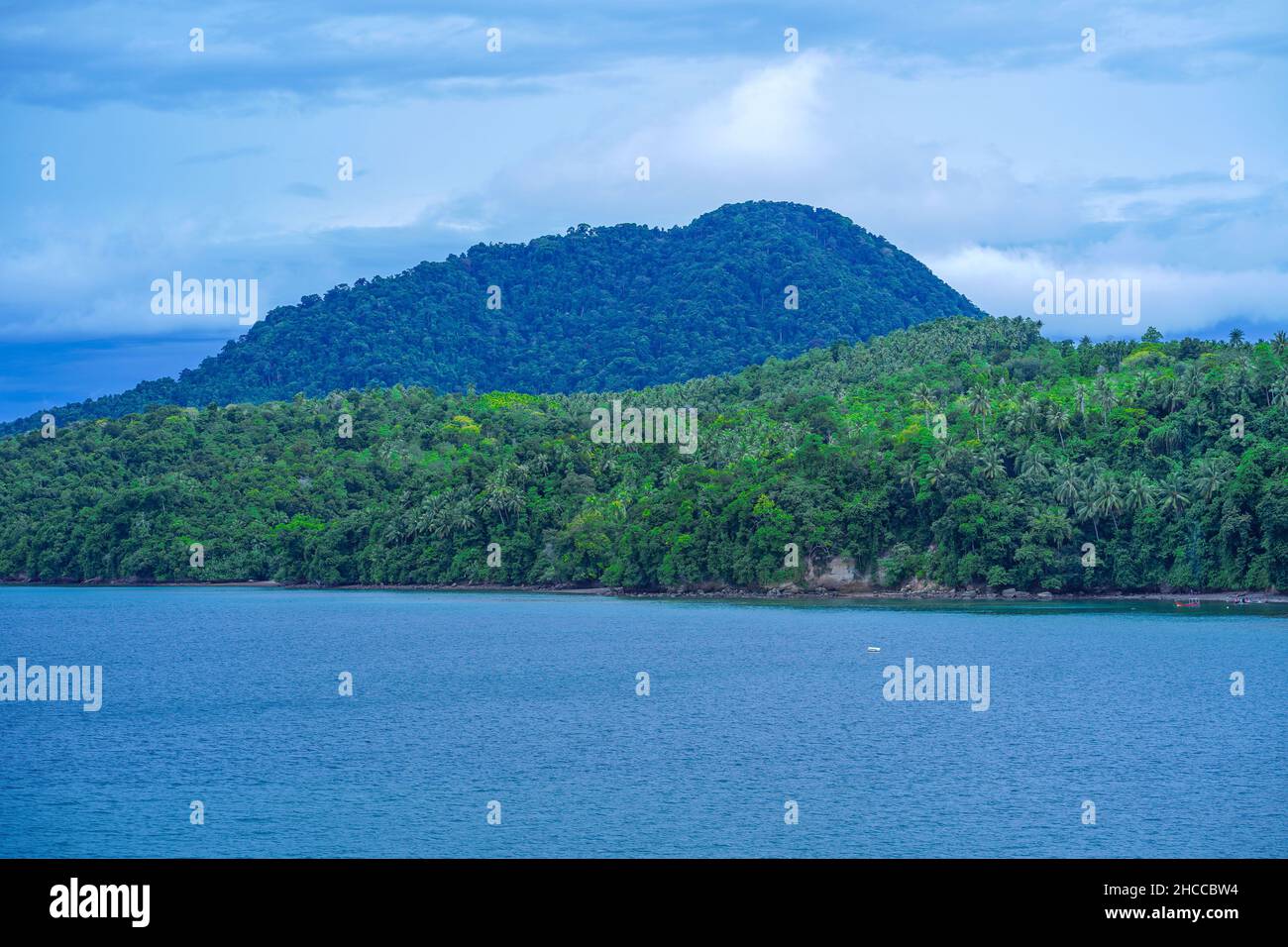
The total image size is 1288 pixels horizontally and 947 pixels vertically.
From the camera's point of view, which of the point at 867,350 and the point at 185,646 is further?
the point at 867,350

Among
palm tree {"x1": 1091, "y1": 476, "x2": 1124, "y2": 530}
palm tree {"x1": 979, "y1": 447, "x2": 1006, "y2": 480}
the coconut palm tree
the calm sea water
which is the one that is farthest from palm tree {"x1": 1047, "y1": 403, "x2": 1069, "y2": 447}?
the calm sea water

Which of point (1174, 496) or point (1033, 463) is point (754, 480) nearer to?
point (1033, 463)

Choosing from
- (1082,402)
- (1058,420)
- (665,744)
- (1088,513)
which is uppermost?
(1082,402)

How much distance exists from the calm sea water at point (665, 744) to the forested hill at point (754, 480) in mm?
13522

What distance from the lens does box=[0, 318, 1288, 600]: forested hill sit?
89.9 meters

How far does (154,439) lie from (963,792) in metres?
129

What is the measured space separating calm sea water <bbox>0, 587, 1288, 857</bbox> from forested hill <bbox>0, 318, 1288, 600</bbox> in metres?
13.5

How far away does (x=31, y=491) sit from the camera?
139m

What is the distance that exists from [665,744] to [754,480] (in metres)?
61.7

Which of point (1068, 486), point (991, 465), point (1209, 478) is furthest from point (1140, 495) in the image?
point (991, 465)

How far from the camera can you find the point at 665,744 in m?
42.5

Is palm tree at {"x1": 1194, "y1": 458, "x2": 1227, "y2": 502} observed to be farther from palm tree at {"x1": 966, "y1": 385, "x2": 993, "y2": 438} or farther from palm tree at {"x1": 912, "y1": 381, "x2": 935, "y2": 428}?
palm tree at {"x1": 912, "y1": 381, "x2": 935, "y2": 428}

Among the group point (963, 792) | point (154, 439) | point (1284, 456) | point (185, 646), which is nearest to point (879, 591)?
point (1284, 456)
